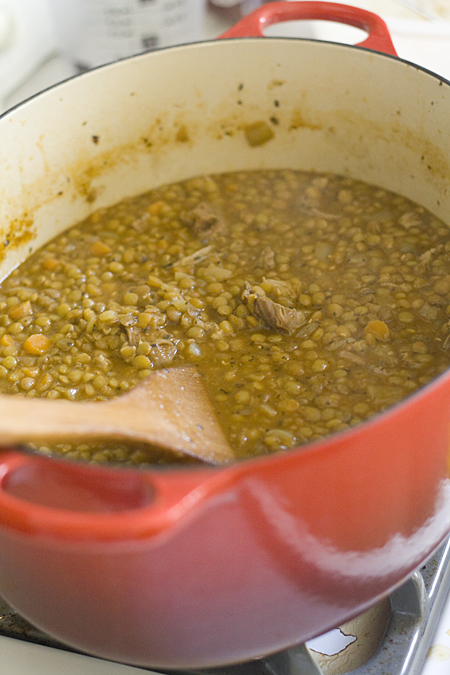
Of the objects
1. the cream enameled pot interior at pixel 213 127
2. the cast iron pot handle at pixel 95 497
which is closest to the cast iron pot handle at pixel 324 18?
the cream enameled pot interior at pixel 213 127

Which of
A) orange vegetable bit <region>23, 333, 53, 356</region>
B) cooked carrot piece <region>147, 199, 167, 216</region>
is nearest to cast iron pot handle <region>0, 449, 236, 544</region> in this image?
orange vegetable bit <region>23, 333, 53, 356</region>

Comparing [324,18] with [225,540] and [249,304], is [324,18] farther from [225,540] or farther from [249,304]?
[225,540]

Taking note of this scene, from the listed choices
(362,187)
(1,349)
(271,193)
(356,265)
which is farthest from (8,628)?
(362,187)

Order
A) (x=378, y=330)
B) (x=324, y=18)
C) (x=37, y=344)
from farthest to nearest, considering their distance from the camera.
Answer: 1. (x=324, y=18)
2. (x=37, y=344)
3. (x=378, y=330)

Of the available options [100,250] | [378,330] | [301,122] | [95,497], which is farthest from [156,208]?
[95,497]

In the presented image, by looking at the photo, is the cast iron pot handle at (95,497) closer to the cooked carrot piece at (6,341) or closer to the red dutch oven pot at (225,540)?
the red dutch oven pot at (225,540)

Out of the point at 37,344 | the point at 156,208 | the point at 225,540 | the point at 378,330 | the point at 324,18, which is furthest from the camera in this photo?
the point at 156,208

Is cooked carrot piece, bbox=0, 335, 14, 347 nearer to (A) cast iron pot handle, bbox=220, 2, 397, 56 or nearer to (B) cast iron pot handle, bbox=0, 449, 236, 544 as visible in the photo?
(B) cast iron pot handle, bbox=0, 449, 236, 544
